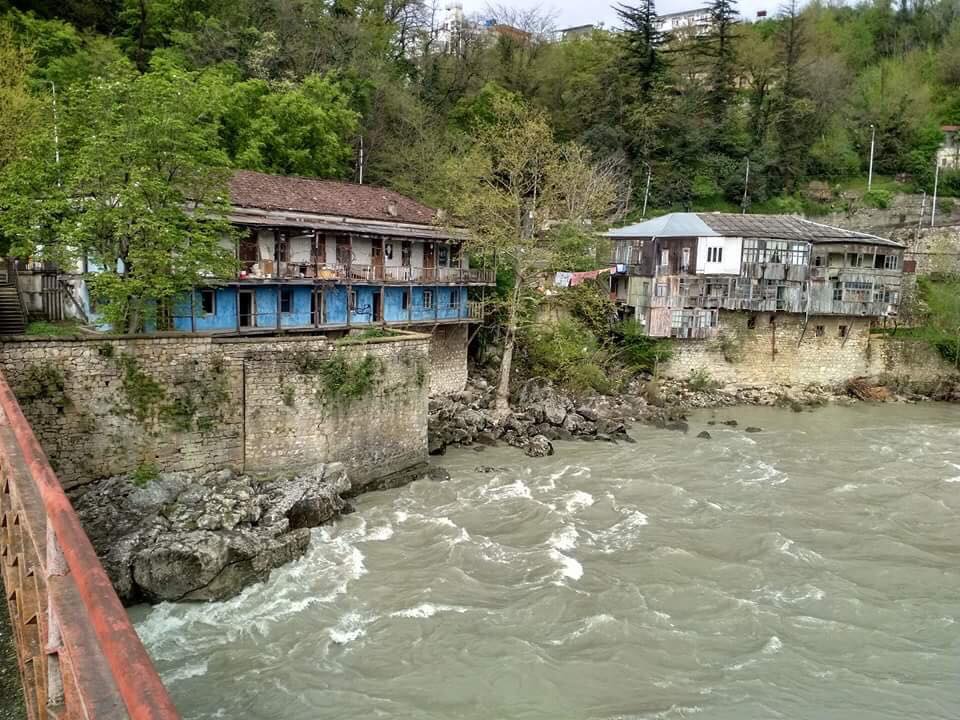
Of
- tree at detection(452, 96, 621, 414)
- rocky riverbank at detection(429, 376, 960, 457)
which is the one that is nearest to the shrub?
rocky riverbank at detection(429, 376, 960, 457)

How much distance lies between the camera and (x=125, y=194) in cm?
1517

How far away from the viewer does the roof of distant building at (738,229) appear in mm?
31453

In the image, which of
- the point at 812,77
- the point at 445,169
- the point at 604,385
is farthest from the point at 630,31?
the point at 604,385

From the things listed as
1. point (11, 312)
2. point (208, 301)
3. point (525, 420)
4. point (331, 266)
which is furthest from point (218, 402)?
point (525, 420)

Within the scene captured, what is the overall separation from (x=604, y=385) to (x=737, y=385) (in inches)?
284

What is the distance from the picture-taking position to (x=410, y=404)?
750 inches

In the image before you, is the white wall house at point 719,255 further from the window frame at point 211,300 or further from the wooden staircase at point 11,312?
the wooden staircase at point 11,312

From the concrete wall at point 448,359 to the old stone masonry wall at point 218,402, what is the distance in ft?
20.0

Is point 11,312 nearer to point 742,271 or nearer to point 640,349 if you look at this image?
point 640,349

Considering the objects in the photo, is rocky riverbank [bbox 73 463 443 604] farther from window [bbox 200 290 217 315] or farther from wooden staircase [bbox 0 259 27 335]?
window [bbox 200 290 217 315]

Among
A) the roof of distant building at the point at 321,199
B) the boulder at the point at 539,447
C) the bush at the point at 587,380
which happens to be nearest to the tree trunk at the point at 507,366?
the boulder at the point at 539,447

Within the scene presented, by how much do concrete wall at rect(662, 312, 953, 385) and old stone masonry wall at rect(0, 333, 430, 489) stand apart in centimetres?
1570

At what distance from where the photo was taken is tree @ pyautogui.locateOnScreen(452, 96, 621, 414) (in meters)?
24.6

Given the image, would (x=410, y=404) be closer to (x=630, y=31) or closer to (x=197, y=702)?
(x=197, y=702)
